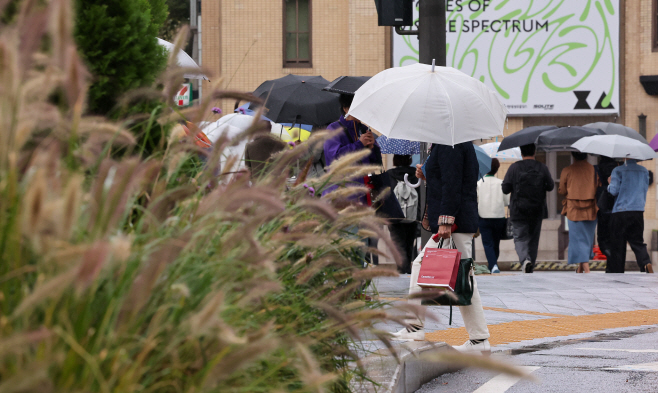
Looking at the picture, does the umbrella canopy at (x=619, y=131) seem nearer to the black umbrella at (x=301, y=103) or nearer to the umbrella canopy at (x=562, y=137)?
the umbrella canopy at (x=562, y=137)

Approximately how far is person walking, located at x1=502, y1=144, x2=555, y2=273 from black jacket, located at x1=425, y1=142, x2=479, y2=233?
7.07m

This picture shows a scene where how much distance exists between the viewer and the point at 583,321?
8297 mm

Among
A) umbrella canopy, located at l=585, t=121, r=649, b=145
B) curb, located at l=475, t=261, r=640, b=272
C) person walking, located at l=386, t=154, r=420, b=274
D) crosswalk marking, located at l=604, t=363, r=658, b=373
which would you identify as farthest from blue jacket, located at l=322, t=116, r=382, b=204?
curb, located at l=475, t=261, r=640, b=272

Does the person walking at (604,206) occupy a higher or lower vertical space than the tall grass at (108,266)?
lower

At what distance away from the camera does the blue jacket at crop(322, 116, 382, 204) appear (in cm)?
680

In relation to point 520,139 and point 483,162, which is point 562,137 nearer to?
point 520,139

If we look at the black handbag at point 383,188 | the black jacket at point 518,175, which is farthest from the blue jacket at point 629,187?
the black handbag at point 383,188

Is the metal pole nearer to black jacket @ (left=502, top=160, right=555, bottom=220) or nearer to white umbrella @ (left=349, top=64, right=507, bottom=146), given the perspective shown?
white umbrella @ (left=349, top=64, right=507, bottom=146)

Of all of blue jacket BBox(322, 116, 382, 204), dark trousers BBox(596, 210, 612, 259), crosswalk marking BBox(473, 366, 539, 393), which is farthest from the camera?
dark trousers BBox(596, 210, 612, 259)

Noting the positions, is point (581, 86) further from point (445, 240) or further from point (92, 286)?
point (92, 286)

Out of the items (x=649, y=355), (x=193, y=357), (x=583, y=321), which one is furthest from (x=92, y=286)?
(x=583, y=321)

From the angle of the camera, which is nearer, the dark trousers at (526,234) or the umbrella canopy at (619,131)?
the dark trousers at (526,234)

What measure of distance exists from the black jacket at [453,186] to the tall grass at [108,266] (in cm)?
345

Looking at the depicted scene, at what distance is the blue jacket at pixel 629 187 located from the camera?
1310 centimetres
